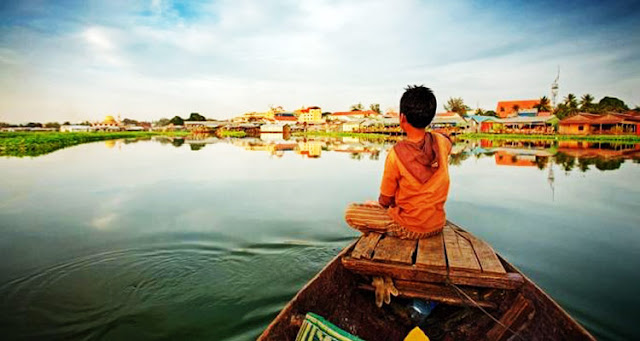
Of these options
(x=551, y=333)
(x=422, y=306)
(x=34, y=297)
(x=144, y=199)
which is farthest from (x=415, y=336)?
(x=144, y=199)

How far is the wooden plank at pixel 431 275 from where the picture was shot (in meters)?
1.84

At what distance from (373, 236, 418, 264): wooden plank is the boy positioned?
0.10 metres

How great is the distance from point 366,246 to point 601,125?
45.3m

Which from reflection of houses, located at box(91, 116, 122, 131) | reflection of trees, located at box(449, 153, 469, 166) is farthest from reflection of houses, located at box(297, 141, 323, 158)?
reflection of houses, located at box(91, 116, 122, 131)

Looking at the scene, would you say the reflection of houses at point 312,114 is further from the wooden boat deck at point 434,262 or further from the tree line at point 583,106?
the wooden boat deck at point 434,262

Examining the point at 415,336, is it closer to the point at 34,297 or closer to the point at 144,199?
the point at 34,297

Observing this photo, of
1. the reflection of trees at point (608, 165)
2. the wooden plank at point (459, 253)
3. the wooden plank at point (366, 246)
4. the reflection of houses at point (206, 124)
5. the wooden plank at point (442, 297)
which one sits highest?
the reflection of houses at point (206, 124)

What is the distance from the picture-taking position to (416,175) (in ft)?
7.49

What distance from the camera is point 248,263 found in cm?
399

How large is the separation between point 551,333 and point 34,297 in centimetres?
438

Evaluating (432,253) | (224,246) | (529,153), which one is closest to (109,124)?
(529,153)

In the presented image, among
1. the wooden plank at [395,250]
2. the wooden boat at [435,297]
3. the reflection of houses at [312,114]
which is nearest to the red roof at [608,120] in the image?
the wooden boat at [435,297]

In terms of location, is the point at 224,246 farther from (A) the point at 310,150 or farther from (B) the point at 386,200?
(A) the point at 310,150

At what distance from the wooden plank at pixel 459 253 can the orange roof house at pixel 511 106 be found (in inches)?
2573
